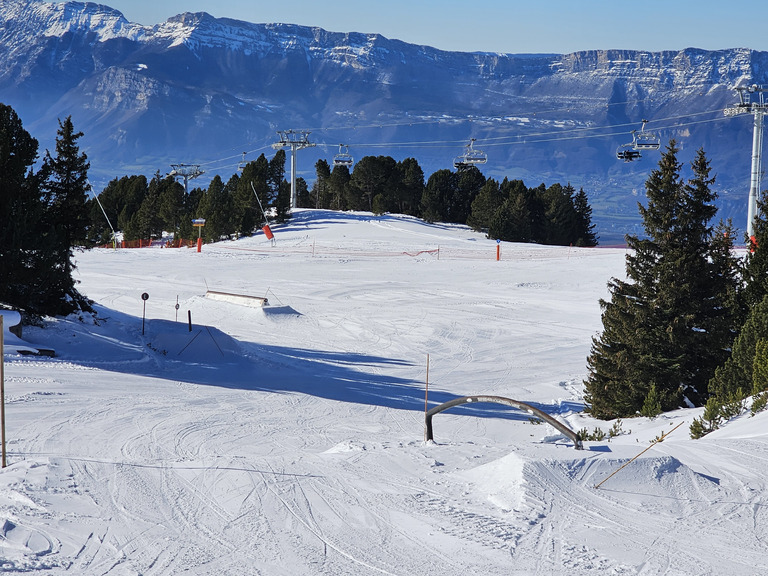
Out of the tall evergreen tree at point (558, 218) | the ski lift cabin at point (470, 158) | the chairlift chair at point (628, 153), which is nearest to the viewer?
the chairlift chair at point (628, 153)

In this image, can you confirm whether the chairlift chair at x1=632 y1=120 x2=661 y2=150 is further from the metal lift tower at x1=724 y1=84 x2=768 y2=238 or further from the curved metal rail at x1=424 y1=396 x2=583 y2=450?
the curved metal rail at x1=424 y1=396 x2=583 y2=450

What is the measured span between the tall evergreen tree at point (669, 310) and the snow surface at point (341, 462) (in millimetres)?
1400

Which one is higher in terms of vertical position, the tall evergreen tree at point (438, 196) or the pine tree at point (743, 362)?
the tall evergreen tree at point (438, 196)

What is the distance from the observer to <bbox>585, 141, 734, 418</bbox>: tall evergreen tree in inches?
722

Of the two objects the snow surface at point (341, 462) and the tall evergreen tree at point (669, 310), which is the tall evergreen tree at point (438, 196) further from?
the tall evergreen tree at point (669, 310)

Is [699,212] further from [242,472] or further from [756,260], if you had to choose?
[242,472]

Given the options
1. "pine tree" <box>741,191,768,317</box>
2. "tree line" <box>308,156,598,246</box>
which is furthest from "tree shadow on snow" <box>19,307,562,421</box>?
"tree line" <box>308,156,598,246</box>

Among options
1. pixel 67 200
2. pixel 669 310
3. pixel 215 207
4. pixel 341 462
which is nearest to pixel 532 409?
pixel 341 462

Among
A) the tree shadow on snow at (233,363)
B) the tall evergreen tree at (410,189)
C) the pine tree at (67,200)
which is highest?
the tall evergreen tree at (410,189)

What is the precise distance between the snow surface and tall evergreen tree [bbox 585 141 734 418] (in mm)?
1400

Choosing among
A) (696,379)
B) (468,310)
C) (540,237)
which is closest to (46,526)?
(696,379)

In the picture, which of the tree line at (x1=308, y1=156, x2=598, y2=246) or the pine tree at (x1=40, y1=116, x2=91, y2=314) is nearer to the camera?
the pine tree at (x1=40, y1=116, x2=91, y2=314)

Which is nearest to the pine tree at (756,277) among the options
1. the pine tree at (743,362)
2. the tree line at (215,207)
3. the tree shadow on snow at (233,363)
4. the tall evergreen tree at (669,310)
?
the tall evergreen tree at (669,310)

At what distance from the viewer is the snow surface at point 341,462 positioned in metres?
6.62
